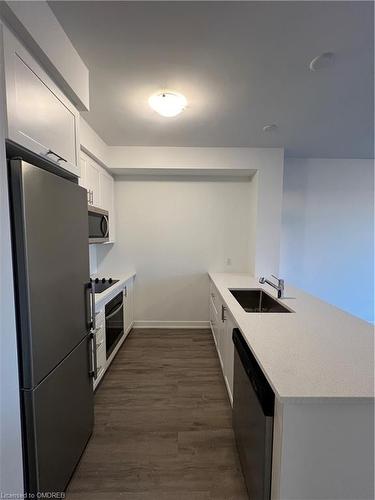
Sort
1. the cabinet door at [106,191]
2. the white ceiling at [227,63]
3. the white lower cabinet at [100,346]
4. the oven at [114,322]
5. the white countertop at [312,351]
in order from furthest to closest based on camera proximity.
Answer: the cabinet door at [106,191], the oven at [114,322], the white lower cabinet at [100,346], the white ceiling at [227,63], the white countertop at [312,351]

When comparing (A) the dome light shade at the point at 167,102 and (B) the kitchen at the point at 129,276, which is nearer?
(B) the kitchen at the point at 129,276

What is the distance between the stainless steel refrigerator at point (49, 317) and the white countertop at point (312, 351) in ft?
3.41

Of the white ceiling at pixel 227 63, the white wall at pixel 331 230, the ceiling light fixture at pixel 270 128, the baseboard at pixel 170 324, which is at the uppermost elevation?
the ceiling light fixture at pixel 270 128

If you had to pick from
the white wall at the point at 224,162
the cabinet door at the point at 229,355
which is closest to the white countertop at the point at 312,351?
the cabinet door at the point at 229,355

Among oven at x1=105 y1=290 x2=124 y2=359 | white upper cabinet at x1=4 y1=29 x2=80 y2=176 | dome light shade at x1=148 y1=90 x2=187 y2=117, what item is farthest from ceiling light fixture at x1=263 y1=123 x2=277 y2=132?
oven at x1=105 y1=290 x2=124 y2=359

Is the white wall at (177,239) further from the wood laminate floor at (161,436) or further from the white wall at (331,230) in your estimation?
the wood laminate floor at (161,436)

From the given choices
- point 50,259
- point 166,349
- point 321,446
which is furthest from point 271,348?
point 166,349

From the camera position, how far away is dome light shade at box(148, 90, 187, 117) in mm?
1858

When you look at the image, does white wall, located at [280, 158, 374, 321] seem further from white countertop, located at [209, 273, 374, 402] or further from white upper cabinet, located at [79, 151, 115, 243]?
white upper cabinet, located at [79, 151, 115, 243]

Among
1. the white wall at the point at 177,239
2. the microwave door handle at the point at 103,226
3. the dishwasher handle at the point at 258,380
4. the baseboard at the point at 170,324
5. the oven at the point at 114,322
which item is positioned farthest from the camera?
the baseboard at the point at 170,324

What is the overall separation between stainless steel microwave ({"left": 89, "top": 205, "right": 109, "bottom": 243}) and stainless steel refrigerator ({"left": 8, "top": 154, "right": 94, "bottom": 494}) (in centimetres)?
104

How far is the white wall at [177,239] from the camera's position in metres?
3.52

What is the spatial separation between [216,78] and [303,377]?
2011mm

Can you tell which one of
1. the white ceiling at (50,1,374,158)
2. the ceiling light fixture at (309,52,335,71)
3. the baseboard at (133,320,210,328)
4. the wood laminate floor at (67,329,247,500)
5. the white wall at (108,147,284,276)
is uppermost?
the white ceiling at (50,1,374,158)
